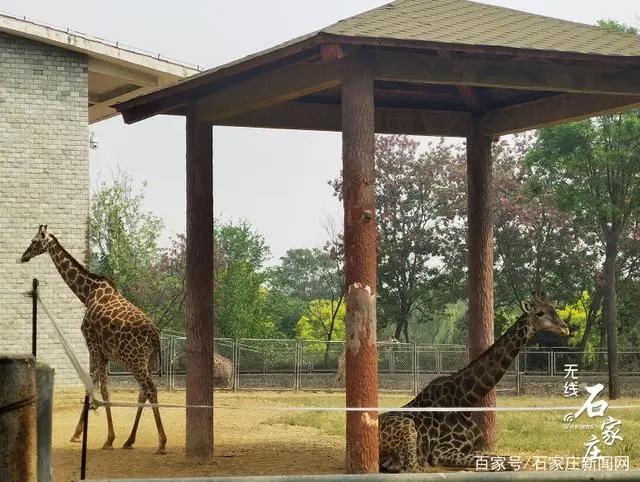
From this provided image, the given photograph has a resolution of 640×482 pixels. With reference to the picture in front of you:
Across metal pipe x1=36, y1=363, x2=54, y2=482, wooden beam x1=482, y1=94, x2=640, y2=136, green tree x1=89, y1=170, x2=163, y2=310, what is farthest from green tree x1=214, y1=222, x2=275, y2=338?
metal pipe x1=36, y1=363, x2=54, y2=482

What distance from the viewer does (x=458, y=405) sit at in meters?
12.4

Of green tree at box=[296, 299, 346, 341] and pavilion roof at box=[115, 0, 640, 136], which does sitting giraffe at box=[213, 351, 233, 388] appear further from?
green tree at box=[296, 299, 346, 341]

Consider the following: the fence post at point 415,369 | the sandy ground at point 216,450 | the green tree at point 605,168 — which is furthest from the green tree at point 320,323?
the sandy ground at point 216,450

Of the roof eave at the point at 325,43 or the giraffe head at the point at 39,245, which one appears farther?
the giraffe head at the point at 39,245

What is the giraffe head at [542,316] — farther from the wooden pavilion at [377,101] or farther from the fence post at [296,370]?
the fence post at [296,370]

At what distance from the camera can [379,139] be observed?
123ft

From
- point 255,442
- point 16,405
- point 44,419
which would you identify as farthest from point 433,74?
point 16,405

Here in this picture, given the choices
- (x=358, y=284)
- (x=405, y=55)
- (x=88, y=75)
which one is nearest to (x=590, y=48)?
(x=405, y=55)

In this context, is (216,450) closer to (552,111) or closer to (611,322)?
(552,111)

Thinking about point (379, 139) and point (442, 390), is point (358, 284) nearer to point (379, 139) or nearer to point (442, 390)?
point (442, 390)

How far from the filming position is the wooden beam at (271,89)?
11.4 m

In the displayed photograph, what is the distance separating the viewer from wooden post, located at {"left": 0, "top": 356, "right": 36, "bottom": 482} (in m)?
3.97

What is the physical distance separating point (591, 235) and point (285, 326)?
21300mm

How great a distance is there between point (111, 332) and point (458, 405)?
15.0ft
